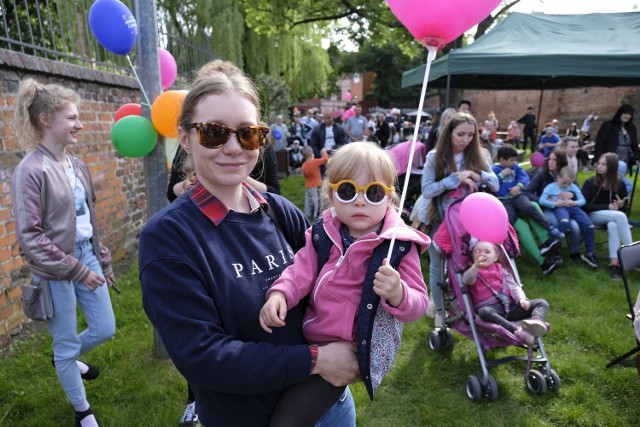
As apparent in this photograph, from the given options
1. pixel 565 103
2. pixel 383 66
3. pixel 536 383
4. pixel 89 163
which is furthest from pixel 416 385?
pixel 383 66

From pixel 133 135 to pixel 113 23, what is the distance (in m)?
0.73

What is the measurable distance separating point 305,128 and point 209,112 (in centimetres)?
1624

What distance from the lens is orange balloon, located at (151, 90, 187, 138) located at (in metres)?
2.65

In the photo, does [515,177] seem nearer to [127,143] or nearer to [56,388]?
[127,143]

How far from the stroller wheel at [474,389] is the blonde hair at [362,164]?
2.23 meters

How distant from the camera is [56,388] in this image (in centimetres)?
319

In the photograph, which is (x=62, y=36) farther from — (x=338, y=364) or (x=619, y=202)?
(x=619, y=202)

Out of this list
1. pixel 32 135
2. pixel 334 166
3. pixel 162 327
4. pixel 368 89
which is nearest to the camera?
pixel 162 327

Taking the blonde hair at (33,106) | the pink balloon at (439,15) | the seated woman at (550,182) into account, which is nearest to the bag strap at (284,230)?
the pink balloon at (439,15)

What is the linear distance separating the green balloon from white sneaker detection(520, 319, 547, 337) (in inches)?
112

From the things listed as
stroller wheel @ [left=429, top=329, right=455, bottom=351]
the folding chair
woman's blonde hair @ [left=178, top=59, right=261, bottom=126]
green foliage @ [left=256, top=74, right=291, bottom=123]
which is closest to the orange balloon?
woman's blonde hair @ [left=178, top=59, right=261, bottom=126]

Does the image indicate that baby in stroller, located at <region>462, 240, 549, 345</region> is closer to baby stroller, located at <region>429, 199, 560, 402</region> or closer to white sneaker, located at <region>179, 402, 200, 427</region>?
baby stroller, located at <region>429, 199, 560, 402</region>

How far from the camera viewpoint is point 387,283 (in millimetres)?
1296

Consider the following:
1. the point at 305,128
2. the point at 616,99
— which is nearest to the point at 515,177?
the point at 305,128
